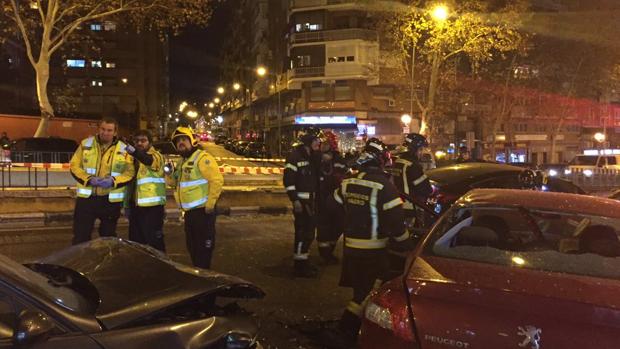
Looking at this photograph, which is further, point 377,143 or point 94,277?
point 377,143

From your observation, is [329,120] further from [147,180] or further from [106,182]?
[106,182]

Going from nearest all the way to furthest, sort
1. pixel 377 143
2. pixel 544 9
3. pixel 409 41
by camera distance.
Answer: pixel 377 143 → pixel 409 41 → pixel 544 9

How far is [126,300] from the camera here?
9.61 ft

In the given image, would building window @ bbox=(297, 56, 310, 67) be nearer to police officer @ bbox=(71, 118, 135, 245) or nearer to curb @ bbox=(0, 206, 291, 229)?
curb @ bbox=(0, 206, 291, 229)

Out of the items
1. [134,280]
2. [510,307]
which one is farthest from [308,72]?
[510,307]

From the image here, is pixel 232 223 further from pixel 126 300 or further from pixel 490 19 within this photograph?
pixel 490 19

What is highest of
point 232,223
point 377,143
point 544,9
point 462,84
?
point 544,9

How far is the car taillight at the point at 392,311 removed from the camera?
2.82 meters

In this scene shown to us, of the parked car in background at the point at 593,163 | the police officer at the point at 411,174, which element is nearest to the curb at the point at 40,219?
the police officer at the point at 411,174

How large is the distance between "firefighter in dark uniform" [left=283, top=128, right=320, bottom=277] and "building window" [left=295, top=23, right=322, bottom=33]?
43.3 meters

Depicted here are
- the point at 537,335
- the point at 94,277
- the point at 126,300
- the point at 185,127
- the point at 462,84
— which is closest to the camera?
the point at 537,335

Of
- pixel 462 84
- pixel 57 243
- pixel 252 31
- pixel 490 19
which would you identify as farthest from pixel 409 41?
pixel 252 31

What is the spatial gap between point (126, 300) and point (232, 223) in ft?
29.3

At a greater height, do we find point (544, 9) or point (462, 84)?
point (544, 9)
